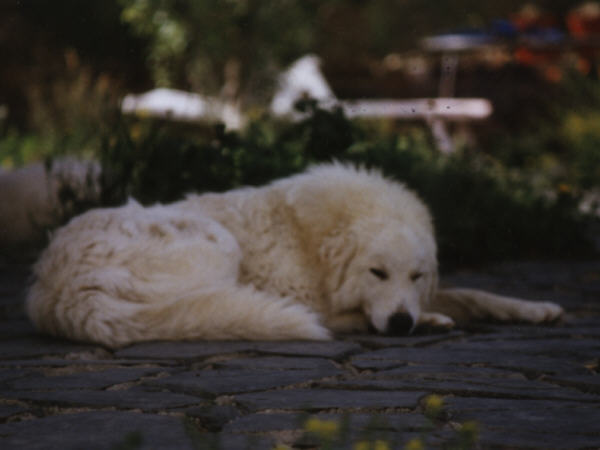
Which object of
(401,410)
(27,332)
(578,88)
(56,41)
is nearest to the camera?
(401,410)

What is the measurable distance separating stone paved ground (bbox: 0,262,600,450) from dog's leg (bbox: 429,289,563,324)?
187mm

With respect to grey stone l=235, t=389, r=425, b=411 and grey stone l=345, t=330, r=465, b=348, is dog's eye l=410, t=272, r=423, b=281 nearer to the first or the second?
grey stone l=345, t=330, r=465, b=348

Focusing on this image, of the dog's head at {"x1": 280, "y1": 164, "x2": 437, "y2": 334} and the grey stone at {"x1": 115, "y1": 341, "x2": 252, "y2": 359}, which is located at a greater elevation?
the dog's head at {"x1": 280, "y1": 164, "x2": 437, "y2": 334}

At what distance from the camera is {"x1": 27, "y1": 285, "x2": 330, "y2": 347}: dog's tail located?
382cm

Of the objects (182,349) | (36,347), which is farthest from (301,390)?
(36,347)

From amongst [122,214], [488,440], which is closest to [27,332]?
[122,214]

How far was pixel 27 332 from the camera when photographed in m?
4.33

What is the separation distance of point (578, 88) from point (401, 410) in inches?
432

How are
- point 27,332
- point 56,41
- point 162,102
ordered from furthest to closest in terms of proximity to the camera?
point 56,41 < point 162,102 < point 27,332

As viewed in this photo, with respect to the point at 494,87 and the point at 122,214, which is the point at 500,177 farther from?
the point at 494,87

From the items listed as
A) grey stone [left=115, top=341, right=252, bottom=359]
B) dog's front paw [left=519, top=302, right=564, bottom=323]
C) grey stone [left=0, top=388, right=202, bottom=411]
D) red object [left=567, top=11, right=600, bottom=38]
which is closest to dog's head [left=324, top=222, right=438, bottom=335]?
dog's front paw [left=519, top=302, right=564, bottom=323]

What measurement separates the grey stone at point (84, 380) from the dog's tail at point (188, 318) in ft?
1.86

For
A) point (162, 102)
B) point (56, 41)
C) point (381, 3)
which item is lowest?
point (162, 102)

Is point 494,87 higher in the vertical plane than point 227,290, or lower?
higher
